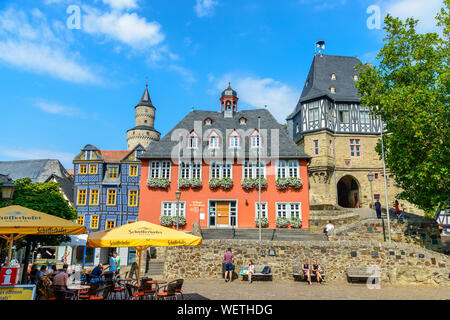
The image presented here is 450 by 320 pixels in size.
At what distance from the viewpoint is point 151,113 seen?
63.6m


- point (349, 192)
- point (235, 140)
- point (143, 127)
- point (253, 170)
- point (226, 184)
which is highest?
point (143, 127)

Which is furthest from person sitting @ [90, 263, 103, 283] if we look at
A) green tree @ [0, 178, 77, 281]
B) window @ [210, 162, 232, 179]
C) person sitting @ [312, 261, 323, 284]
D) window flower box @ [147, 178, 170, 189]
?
window @ [210, 162, 232, 179]

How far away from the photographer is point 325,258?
55.2 feet

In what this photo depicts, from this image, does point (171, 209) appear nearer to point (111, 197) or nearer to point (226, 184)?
point (226, 184)

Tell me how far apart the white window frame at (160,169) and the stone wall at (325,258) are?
33.8 ft

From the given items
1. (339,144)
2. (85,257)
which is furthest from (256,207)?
(85,257)

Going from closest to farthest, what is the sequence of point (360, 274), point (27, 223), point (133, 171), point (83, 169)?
point (27, 223), point (360, 274), point (133, 171), point (83, 169)

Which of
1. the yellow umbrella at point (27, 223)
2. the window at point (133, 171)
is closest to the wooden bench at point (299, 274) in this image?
the yellow umbrella at point (27, 223)

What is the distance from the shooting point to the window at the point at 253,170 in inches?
1049

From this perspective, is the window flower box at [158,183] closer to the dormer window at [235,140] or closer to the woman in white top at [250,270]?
the dormer window at [235,140]

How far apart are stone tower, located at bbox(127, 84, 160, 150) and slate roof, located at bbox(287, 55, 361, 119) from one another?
31292mm

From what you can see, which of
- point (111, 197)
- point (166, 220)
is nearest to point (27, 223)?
point (166, 220)

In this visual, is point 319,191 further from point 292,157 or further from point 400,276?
point 400,276

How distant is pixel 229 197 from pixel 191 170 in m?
3.97
